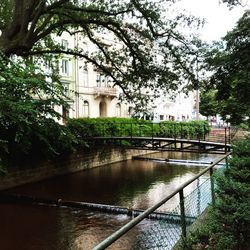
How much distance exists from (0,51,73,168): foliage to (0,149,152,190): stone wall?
928 mm

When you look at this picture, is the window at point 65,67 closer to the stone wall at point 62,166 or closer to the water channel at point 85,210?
the stone wall at point 62,166

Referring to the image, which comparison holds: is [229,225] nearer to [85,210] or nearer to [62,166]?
[85,210]

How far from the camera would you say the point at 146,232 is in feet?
31.7

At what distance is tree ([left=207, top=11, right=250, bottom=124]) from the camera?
37.8 feet

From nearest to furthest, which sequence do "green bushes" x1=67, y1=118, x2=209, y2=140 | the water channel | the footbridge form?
the water channel, the footbridge, "green bushes" x1=67, y1=118, x2=209, y2=140

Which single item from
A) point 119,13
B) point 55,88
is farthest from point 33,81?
point 119,13

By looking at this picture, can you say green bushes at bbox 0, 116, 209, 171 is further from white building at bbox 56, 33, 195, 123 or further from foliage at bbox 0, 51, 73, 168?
white building at bbox 56, 33, 195, 123

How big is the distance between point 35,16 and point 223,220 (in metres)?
11.4

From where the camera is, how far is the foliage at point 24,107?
42.3 feet

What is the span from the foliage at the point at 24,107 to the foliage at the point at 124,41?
852mm

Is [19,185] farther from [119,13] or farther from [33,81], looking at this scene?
[119,13]

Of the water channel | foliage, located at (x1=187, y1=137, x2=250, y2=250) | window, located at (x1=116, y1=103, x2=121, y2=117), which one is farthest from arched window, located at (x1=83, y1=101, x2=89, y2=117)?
foliage, located at (x1=187, y1=137, x2=250, y2=250)

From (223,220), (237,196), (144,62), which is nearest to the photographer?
(223,220)

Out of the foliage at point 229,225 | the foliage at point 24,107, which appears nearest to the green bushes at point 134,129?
the foliage at point 24,107
